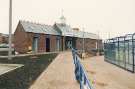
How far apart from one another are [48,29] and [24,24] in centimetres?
852

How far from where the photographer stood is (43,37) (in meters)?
51.4

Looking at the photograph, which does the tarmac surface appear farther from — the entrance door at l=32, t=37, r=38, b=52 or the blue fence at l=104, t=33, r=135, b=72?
the entrance door at l=32, t=37, r=38, b=52

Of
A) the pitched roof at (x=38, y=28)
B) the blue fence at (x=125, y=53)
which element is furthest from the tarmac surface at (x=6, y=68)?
the pitched roof at (x=38, y=28)

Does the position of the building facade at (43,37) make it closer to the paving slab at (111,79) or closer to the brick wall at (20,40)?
the brick wall at (20,40)

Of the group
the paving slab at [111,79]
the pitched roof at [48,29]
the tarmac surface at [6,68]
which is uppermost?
the pitched roof at [48,29]

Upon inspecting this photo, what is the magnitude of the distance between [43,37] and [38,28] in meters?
2.32

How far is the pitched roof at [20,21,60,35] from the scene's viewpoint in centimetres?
4854

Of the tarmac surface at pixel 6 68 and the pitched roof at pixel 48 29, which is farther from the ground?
the pitched roof at pixel 48 29

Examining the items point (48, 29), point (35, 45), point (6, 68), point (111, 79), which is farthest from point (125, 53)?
point (48, 29)

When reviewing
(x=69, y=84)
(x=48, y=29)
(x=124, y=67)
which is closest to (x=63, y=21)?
(x=48, y=29)

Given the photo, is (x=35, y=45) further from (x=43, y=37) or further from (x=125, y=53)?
(x=125, y=53)

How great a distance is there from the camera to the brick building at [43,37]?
157 feet

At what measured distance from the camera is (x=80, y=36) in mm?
67562

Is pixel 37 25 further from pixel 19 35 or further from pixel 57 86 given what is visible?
pixel 57 86
